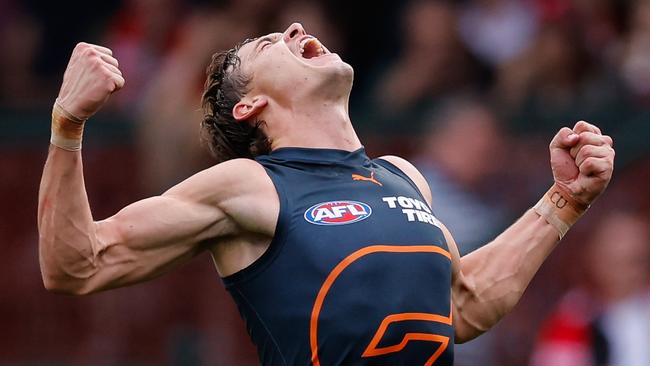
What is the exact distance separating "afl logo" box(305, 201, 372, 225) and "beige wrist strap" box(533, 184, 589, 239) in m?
Result: 1.05

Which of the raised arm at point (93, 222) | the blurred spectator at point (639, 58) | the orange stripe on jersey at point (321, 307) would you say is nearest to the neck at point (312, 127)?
the raised arm at point (93, 222)

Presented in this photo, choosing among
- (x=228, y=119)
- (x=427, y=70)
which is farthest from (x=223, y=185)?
(x=427, y=70)

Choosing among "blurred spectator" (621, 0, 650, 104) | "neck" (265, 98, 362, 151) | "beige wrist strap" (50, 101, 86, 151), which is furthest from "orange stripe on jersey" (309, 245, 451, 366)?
"blurred spectator" (621, 0, 650, 104)

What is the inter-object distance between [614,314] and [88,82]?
4.43 meters

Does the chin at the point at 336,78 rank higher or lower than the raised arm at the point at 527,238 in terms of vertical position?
higher

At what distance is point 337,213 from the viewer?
5504 mm

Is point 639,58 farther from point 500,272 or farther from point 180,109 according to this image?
point 500,272

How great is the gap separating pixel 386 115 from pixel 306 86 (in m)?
5.12

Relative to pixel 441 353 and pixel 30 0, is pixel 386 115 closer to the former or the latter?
pixel 30 0

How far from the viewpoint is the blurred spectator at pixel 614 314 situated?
8695 mm

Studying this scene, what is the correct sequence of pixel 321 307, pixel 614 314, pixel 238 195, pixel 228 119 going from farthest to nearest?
pixel 614 314, pixel 228 119, pixel 238 195, pixel 321 307

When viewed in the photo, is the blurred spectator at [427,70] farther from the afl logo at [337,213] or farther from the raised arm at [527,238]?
the afl logo at [337,213]

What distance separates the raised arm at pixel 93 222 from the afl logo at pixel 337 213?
0.33 meters

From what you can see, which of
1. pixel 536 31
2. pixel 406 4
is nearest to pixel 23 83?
pixel 406 4
